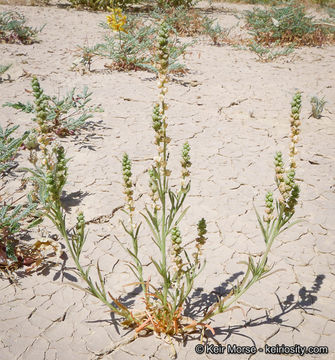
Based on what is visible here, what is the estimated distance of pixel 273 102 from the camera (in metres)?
4.05

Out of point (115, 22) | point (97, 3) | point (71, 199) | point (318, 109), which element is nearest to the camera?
point (71, 199)

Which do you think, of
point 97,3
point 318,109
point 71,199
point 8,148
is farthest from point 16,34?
point 318,109

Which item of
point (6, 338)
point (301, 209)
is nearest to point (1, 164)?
point (6, 338)

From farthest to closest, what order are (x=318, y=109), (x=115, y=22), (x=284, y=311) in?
1. (x=115, y=22)
2. (x=318, y=109)
3. (x=284, y=311)

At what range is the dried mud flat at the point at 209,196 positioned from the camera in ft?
5.26

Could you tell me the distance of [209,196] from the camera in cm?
257

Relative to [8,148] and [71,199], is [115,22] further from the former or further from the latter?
[71,199]

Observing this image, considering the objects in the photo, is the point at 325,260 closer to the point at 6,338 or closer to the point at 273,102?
the point at 6,338

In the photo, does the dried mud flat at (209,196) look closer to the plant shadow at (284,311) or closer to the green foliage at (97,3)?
the plant shadow at (284,311)

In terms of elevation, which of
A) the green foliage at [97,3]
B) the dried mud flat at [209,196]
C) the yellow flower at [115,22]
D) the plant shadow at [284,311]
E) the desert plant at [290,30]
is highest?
the green foliage at [97,3]

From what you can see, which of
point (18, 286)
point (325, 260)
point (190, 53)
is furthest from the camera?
point (190, 53)

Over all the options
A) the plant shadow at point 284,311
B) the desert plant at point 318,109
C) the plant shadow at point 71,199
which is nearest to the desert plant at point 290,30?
the desert plant at point 318,109

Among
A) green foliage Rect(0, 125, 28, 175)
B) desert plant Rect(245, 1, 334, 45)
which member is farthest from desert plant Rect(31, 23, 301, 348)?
desert plant Rect(245, 1, 334, 45)

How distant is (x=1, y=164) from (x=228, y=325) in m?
2.18
